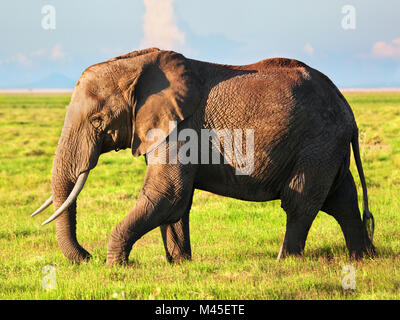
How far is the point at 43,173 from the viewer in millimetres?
16172

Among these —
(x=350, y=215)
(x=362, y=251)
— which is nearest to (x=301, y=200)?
(x=350, y=215)

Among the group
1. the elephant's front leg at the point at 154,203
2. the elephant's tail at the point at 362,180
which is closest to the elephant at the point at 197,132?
the elephant's front leg at the point at 154,203

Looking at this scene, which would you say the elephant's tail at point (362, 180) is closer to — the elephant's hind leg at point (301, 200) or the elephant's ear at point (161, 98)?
the elephant's hind leg at point (301, 200)

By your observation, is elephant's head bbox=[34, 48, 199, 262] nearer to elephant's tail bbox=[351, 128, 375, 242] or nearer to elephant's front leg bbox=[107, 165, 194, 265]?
elephant's front leg bbox=[107, 165, 194, 265]

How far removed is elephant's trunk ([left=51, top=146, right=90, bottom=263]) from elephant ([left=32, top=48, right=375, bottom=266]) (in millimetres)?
12

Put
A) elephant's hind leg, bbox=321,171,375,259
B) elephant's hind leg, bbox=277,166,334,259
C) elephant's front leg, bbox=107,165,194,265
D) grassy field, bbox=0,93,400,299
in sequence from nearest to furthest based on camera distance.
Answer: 1. grassy field, bbox=0,93,400,299
2. elephant's front leg, bbox=107,165,194,265
3. elephant's hind leg, bbox=277,166,334,259
4. elephant's hind leg, bbox=321,171,375,259

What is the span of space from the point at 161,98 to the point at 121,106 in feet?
1.49

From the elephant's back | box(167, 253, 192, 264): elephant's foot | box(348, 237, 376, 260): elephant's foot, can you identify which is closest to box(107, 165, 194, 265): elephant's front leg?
the elephant's back

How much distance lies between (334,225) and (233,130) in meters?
3.62

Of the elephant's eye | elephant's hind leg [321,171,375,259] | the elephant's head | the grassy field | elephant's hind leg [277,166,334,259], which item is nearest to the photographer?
the grassy field

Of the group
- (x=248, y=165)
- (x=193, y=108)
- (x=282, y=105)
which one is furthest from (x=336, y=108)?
(x=193, y=108)

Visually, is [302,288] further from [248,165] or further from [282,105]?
[282,105]

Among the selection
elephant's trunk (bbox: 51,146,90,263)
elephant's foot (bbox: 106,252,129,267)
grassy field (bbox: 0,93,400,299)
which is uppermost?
elephant's trunk (bbox: 51,146,90,263)

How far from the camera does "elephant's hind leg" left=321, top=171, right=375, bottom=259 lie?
7.09 meters
